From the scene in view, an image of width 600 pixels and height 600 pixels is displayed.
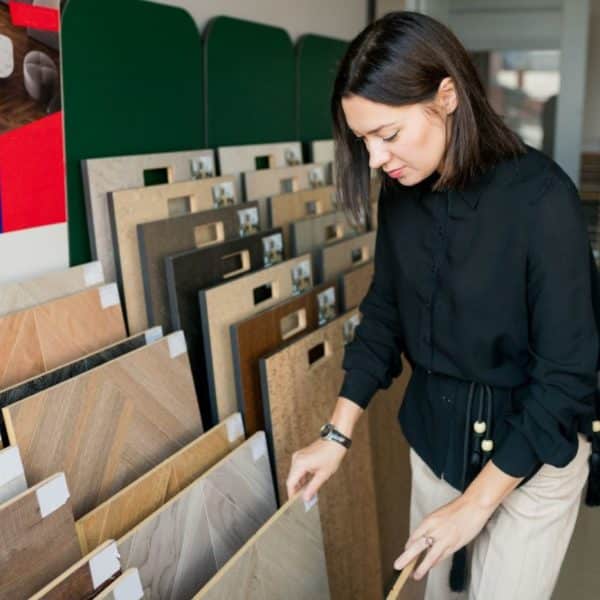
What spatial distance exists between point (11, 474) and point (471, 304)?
77cm

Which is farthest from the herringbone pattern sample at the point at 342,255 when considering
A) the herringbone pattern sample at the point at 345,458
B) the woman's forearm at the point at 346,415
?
the woman's forearm at the point at 346,415

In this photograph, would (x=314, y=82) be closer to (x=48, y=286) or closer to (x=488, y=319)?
(x=48, y=286)

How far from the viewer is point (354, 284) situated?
200 cm

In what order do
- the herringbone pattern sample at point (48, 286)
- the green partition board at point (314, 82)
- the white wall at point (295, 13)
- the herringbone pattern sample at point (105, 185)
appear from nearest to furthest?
the herringbone pattern sample at point (48, 286) → the herringbone pattern sample at point (105, 185) → the white wall at point (295, 13) → the green partition board at point (314, 82)

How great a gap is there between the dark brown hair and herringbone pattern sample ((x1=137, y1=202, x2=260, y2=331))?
0.55m

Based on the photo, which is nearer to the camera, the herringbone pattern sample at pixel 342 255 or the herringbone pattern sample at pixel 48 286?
the herringbone pattern sample at pixel 48 286

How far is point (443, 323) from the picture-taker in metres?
1.19

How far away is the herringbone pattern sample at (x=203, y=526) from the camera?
1254 mm

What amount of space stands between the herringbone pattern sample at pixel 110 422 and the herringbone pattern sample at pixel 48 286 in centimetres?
18

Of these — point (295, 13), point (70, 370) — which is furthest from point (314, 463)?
point (295, 13)

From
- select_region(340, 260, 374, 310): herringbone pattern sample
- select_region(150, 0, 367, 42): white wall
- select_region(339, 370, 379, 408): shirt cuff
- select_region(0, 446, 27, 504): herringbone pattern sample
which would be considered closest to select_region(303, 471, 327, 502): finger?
select_region(339, 370, 379, 408): shirt cuff

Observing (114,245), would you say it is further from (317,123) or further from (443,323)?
(317,123)

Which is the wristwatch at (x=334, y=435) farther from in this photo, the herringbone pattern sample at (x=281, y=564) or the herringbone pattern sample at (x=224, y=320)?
the herringbone pattern sample at (x=224, y=320)

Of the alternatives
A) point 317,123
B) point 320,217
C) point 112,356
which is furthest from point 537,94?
point 112,356
